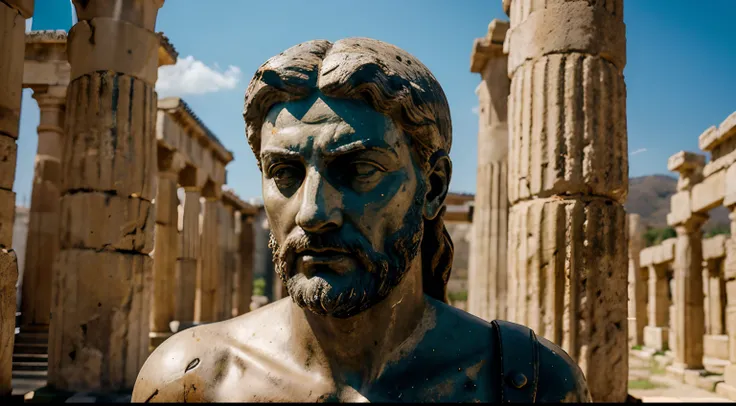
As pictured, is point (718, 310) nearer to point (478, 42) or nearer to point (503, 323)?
point (478, 42)

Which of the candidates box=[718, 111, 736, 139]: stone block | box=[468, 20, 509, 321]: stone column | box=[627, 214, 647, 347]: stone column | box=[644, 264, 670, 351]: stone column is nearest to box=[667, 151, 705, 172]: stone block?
box=[718, 111, 736, 139]: stone block

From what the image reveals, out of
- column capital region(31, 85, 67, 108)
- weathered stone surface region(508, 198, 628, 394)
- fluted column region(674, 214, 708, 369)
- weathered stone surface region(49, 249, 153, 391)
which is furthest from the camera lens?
fluted column region(674, 214, 708, 369)

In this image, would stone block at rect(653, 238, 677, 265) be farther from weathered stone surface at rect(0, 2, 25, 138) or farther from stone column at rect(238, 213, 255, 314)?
weathered stone surface at rect(0, 2, 25, 138)

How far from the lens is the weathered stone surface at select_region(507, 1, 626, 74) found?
19.1ft

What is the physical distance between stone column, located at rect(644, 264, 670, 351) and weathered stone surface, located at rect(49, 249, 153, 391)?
61.9ft

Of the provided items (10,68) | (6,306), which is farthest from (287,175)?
(10,68)

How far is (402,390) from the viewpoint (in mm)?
1907

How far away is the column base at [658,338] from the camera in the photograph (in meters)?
21.7

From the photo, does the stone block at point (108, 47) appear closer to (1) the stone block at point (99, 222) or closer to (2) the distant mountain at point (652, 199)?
(1) the stone block at point (99, 222)

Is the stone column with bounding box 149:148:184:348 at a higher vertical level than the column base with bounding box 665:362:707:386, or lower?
higher

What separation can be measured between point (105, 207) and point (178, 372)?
7200 millimetres

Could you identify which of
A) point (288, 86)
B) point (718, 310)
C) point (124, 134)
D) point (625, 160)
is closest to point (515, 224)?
point (625, 160)

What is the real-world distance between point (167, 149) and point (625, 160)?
12.8 meters

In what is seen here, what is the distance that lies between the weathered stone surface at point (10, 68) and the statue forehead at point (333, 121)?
6.04m
